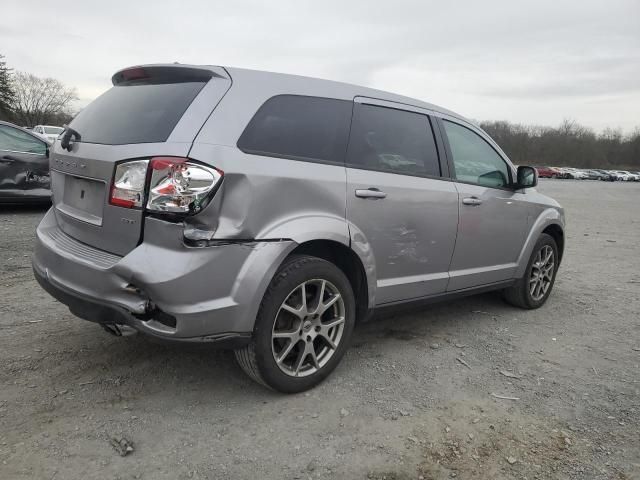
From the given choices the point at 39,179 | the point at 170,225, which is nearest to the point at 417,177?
the point at 170,225

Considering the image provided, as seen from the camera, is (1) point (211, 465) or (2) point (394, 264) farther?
(2) point (394, 264)

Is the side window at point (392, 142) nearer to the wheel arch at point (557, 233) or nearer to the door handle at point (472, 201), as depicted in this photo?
the door handle at point (472, 201)

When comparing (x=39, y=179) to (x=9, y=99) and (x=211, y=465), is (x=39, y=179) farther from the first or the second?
(x=9, y=99)

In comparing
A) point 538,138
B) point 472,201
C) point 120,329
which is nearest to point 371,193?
point 472,201

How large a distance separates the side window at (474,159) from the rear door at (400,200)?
260 millimetres

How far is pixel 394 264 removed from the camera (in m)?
3.30

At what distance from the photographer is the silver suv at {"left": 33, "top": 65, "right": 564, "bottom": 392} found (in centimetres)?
239

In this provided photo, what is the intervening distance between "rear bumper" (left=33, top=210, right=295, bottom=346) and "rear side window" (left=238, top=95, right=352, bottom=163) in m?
0.52

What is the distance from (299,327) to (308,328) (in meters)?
0.07

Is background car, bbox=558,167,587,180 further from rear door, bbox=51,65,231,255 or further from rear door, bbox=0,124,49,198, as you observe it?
rear door, bbox=51,65,231,255

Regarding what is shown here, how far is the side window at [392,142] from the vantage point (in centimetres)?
317

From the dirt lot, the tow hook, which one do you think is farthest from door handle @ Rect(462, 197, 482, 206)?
the tow hook

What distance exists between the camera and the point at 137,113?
108 inches

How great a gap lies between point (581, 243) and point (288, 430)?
8.21 m
